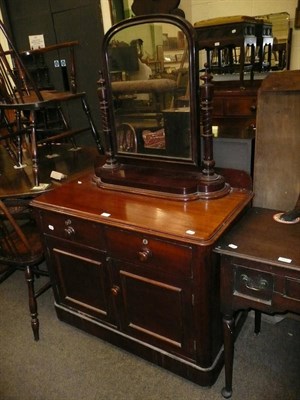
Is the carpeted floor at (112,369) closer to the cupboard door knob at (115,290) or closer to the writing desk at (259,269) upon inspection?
the writing desk at (259,269)

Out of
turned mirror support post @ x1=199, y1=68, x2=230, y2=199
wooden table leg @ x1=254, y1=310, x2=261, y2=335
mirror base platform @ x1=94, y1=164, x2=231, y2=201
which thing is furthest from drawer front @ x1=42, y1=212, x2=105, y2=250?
wooden table leg @ x1=254, y1=310, x2=261, y2=335

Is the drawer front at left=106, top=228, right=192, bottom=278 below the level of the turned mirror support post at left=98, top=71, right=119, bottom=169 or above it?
below

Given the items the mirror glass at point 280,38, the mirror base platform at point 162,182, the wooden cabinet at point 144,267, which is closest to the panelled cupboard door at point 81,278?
the wooden cabinet at point 144,267

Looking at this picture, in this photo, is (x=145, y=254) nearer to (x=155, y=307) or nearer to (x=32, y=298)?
(x=155, y=307)

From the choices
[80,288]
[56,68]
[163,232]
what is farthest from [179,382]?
[56,68]

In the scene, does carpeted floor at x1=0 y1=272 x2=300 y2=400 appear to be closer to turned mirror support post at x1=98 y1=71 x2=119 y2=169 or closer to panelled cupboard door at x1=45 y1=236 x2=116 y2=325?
panelled cupboard door at x1=45 y1=236 x2=116 y2=325

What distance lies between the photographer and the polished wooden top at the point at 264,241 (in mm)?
1065

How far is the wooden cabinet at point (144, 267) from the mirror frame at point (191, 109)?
0.61 ft

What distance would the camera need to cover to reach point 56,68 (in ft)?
13.7

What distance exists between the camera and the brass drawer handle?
3.59 ft

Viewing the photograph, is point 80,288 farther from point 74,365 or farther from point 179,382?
point 179,382

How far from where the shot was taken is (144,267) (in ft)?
4.29

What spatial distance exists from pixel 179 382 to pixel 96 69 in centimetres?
335

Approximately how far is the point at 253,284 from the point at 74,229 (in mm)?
780
